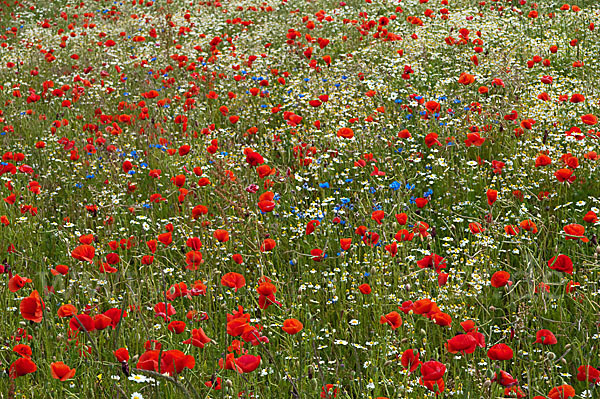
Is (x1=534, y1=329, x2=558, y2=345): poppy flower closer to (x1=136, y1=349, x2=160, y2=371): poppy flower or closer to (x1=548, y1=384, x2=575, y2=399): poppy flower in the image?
(x1=548, y1=384, x2=575, y2=399): poppy flower

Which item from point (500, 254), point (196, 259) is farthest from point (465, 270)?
point (196, 259)

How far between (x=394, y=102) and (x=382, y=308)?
319cm

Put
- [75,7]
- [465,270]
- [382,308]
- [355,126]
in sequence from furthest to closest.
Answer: [75,7] < [355,126] < [465,270] < [382,308]

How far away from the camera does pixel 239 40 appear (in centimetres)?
919

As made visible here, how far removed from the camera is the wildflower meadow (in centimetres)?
253

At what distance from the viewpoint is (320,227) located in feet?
13.0

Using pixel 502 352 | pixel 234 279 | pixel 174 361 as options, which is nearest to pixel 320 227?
pixel 234 279

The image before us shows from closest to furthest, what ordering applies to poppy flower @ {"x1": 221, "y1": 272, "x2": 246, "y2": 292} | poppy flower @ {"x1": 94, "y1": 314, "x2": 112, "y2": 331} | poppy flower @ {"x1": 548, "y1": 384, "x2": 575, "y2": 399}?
poppy flower @ {"x1": 548, "y1": 384, "x2": 575, "y2": 399} < poppy flower @ {"x1": 94, "y1": 314, "x2": 112, "y2": 331} < poppy flower @ {"x1": 221, "y1": 272, "x2": 246, "y2": 292}

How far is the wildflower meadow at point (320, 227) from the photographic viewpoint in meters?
2.53

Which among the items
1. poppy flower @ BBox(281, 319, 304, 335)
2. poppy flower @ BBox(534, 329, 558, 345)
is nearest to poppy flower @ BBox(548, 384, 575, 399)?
poppy flower @ BBox(534, 329, 558, 345)

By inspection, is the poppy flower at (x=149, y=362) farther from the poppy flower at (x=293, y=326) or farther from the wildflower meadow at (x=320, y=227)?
the poppy flower at (x=293, y=326)

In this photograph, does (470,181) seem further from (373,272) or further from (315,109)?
(315,109)

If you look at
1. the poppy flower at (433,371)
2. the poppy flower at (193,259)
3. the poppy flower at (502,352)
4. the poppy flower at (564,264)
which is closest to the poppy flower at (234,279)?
the poppy flower at (193,259)

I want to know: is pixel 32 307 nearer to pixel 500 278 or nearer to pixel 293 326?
pixel 293 326
